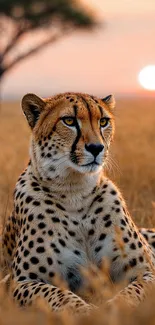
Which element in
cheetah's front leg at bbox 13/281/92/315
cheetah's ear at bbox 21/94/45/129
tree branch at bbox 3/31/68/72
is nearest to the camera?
cheetah's front leg at bbox 13/281/92/315

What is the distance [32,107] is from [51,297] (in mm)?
1032

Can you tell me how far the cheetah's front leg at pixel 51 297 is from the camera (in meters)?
3.12

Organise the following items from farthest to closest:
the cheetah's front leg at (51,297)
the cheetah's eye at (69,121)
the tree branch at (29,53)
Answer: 1. the tree branch at (29,53)
2. the cheetah's eye at (69,121)
3. the cheetah's front leg at (51,297)

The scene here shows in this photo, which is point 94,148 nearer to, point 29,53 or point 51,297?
point 51,297

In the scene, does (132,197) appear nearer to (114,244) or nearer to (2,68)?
(114,244)

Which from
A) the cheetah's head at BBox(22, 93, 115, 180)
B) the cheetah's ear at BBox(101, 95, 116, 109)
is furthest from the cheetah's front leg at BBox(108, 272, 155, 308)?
the cheetah's ear at BBox(101, 95, 116, 109)

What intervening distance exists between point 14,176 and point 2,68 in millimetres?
19953

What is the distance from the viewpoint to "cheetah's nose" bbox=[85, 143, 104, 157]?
3479mm

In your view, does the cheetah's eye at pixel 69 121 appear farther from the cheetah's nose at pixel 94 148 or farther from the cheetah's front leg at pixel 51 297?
the cheetah's front leg at pixel 51 297

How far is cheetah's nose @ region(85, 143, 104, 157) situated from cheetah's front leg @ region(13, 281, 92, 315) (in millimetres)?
617

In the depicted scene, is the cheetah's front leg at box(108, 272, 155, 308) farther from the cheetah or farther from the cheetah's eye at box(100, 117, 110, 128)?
the cheetah's eye at box(100, 117, 110, 128)

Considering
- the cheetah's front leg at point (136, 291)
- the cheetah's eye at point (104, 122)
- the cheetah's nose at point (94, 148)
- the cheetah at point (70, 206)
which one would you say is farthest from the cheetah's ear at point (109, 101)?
the cheetah's front leg at point (136, 291)

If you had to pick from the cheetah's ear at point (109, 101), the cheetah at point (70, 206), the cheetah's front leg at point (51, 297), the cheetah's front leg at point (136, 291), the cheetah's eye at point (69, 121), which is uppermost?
the cheetah's ear at point (109, 101)

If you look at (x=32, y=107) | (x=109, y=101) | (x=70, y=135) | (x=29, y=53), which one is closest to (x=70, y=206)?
(x=70, y=135)
